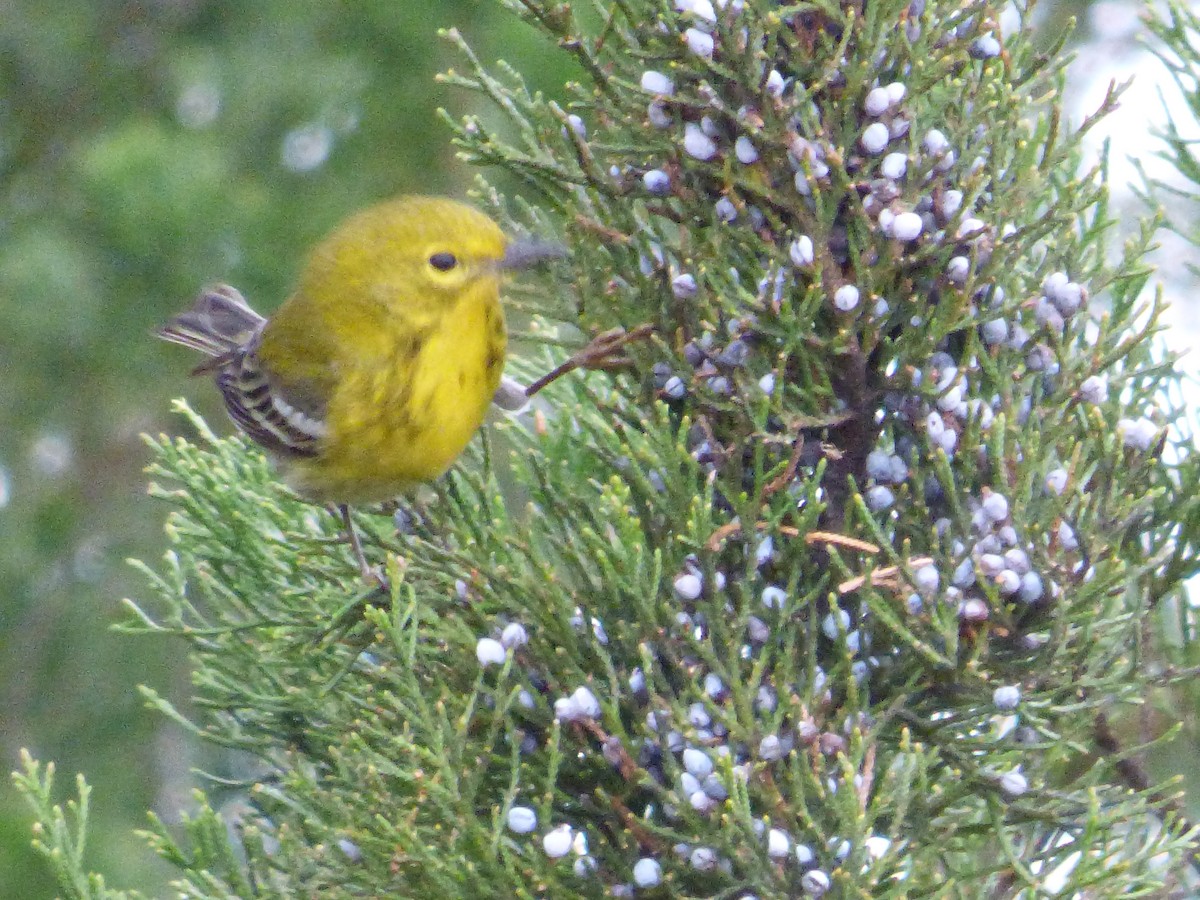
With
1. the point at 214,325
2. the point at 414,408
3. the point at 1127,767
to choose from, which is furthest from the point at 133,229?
the point at 1127,767

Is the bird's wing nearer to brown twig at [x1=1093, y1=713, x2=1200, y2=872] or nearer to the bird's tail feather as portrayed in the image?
the bird's tail feather

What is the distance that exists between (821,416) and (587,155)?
1.74 feet

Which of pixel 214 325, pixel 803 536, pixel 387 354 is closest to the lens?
pixel 803 536

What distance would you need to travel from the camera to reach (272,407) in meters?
3.35

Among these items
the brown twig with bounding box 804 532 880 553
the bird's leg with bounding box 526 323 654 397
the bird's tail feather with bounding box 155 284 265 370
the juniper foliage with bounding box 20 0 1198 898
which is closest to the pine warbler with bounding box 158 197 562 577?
the bird's leg with bounding box 526 323 654 397

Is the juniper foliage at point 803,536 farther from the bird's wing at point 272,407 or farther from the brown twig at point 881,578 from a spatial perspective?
the bird's wing at point 272,407

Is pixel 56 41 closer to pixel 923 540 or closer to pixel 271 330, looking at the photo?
pixel 271 330

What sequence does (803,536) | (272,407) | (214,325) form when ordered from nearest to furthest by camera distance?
(803,536)
(272,407)
(214,325)

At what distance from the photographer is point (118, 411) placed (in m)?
5.57

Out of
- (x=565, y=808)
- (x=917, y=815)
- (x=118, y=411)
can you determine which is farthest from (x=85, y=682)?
(x=917, y=815)

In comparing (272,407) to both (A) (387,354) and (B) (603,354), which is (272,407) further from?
(B) (603,354)

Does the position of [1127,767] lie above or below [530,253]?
below

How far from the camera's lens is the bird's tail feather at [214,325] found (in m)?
4.03

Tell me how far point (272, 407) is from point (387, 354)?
417 mm
